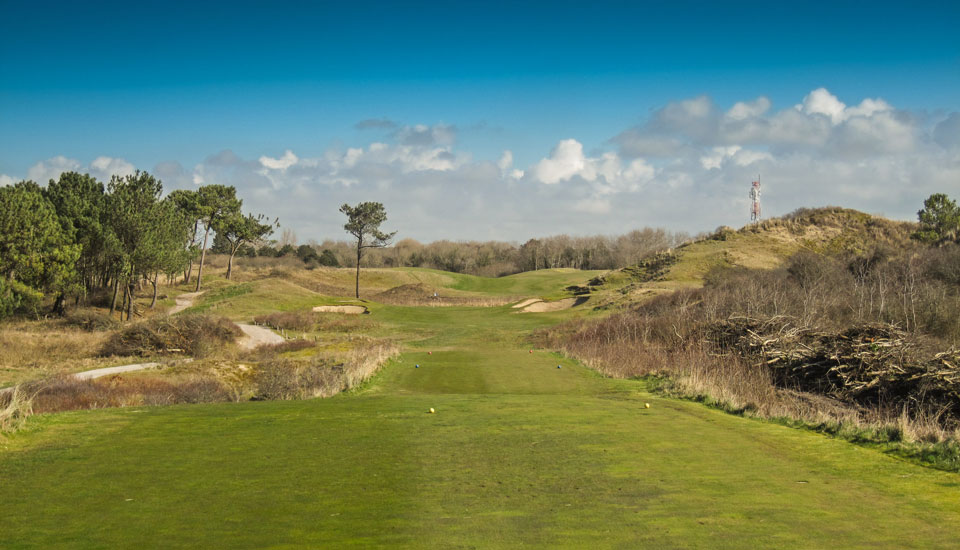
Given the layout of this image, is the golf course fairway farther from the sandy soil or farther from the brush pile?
the sandy soil

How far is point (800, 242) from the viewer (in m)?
70.8

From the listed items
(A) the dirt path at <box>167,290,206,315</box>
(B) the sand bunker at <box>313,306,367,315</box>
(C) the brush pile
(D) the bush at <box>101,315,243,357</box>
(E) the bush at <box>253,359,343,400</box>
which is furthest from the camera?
(B) the sand bunker at <box>313,306,367,315</box>

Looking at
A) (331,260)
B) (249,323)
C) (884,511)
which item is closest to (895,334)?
(884,511)

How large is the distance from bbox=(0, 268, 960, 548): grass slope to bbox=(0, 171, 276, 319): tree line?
35.0 metres

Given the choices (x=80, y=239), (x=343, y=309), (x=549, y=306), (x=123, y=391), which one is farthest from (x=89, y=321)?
(x=549, y=306)

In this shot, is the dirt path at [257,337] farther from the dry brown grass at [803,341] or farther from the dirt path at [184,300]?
the dry brown grass at [803,341]

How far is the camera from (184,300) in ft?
195

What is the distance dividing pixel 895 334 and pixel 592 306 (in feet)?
120

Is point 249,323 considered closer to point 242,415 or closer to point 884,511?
point 242,415

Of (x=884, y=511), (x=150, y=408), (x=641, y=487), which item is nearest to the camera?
(x=884, y=511)

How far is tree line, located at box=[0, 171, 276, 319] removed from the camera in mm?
40000

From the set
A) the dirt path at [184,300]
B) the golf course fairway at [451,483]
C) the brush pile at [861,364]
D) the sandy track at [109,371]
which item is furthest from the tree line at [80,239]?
the brush pile at [861,364]

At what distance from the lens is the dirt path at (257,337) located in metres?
36.7

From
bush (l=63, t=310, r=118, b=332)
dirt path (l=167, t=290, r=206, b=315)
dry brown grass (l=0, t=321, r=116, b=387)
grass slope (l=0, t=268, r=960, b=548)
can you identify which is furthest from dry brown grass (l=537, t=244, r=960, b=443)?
dirt path (l=167, t=290, r=206, b=315)
